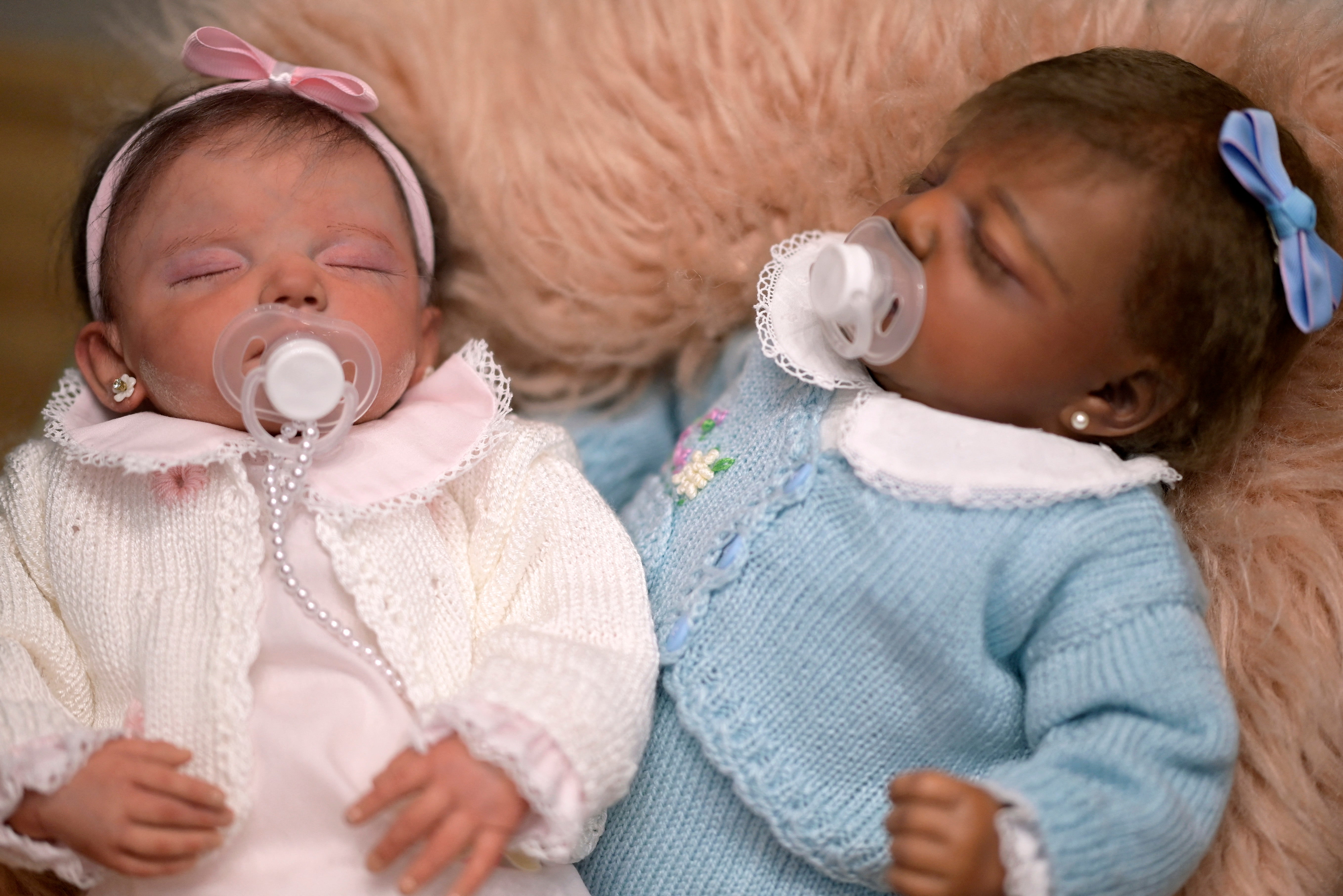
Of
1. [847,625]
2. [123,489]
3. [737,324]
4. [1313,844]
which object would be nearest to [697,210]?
[737,324]

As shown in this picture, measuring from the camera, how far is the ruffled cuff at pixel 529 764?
92 centimetres

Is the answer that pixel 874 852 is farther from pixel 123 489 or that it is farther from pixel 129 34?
pixel 129 34

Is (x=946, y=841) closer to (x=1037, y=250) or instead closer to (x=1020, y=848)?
(x=1020, y=848)

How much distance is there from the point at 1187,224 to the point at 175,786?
3.26 feet

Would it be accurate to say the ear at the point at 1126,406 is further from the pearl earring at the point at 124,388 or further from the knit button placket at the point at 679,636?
the pearl earring at the point at 124,388

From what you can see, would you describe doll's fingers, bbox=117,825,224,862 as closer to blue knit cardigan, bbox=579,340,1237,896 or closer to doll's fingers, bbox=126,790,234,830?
doll's fingers, bbox=126,790,234,830

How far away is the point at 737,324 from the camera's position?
1.47m

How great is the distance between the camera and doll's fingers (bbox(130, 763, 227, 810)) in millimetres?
931

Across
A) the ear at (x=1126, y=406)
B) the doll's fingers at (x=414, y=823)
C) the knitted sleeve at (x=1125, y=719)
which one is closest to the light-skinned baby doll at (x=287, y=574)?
the doll's fingers at (x=414, y=823)

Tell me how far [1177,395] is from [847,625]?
38 centimetres

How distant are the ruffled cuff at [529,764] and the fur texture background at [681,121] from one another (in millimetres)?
648

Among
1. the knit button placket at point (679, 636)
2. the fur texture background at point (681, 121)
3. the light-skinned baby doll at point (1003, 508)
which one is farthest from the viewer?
the fur texture background at point (681, 121)

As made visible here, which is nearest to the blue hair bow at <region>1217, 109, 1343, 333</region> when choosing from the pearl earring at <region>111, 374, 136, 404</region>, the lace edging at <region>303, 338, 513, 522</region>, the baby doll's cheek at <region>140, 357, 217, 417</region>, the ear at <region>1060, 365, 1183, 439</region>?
the ear at <region>1060, 365, 1183, 439</region>

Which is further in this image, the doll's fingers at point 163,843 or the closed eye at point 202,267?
the closed eye at point 202,267
